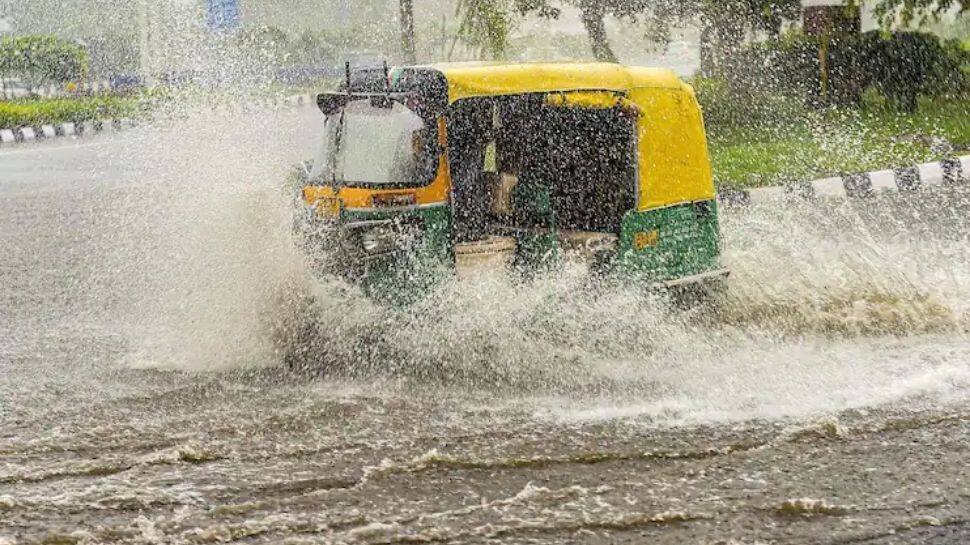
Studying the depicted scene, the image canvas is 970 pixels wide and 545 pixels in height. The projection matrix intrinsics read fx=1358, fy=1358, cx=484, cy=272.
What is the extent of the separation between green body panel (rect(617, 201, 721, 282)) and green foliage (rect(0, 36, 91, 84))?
3138 centimetres

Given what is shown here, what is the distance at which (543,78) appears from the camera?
735 centimetres

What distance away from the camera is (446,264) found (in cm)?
695

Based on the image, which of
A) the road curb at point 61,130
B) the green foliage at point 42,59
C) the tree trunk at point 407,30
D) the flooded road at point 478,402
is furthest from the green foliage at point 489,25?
the green foliage at point 42,59

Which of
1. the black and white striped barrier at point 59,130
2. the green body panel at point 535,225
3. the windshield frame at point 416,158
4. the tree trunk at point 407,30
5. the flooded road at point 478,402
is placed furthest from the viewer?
the black and white striped barrier at point 59,130

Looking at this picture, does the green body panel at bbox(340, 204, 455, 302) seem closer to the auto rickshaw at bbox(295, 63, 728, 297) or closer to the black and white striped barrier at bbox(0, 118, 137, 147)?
the auto rickshaw at bbox(295, 63, 728, 297)

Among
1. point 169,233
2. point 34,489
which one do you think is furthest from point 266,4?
point 34,489

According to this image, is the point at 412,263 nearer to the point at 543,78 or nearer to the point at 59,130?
the point at 543,78

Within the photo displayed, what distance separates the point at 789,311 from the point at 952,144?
10224 millimetres

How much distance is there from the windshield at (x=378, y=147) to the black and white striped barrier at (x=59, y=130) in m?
20.6

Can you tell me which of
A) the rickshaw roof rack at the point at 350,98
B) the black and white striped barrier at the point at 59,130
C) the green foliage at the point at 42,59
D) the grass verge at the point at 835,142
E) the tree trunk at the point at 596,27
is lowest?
the black and white striped barrier at the point at 59,130

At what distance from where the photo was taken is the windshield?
23.2 feet

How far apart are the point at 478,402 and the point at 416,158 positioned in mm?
1540

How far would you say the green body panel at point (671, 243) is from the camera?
751 centimetres

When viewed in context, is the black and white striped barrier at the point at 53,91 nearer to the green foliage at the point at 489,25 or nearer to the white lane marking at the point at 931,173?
the green foliage at the point at 489,25
